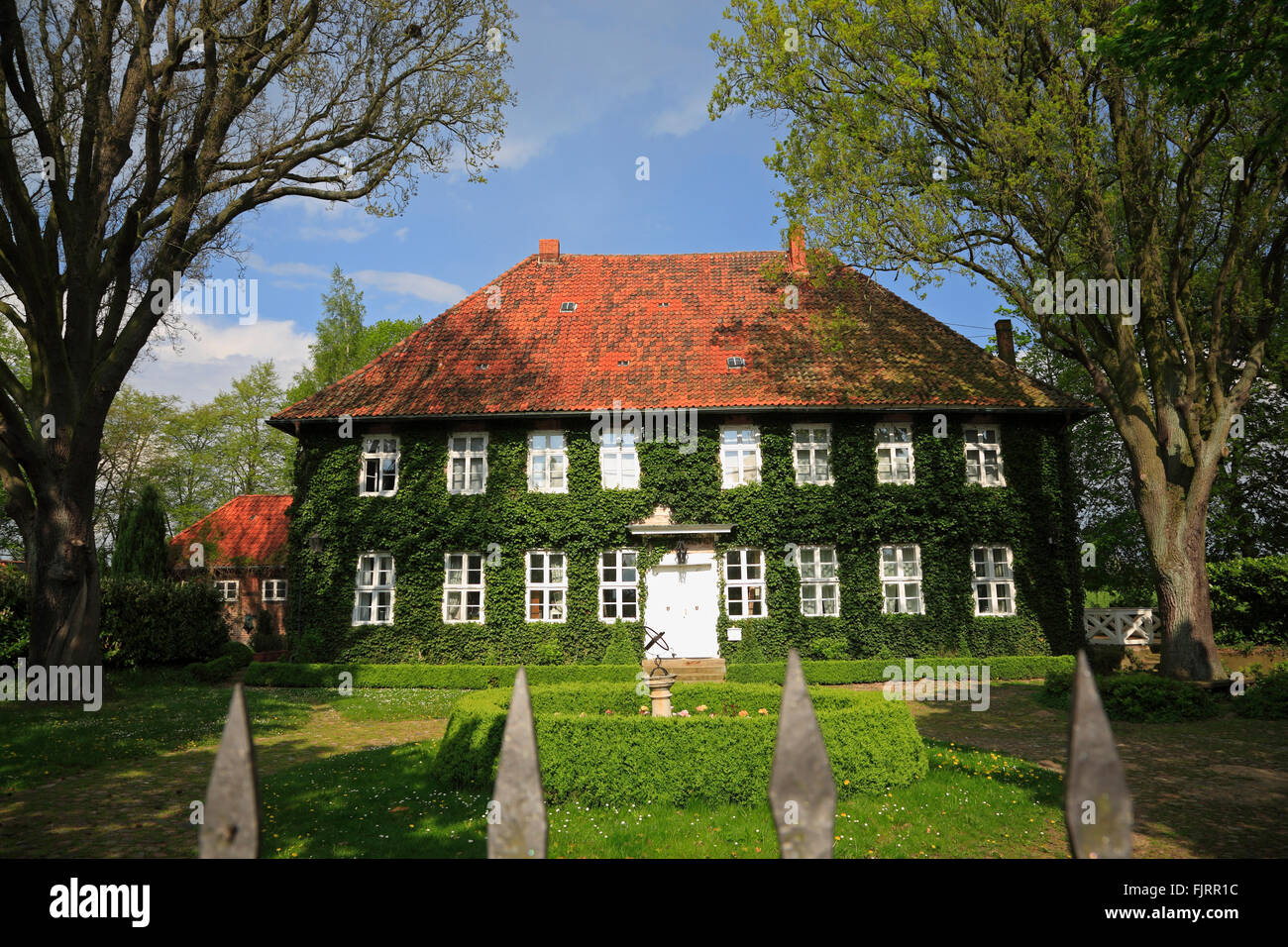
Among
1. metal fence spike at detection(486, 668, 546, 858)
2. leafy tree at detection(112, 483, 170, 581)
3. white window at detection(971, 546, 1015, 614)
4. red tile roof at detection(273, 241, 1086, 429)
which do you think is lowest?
white window at detection(971, 546, 1015, 614)

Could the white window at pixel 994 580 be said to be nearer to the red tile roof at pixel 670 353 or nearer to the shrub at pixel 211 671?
the red tile roof at pixel 670 353

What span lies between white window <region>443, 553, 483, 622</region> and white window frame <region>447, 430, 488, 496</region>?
187 cm

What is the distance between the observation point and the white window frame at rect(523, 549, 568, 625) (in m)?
20.8

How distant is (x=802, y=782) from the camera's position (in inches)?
66.8

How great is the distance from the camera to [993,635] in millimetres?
20719

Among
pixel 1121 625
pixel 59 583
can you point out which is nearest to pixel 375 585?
pixel 59 583

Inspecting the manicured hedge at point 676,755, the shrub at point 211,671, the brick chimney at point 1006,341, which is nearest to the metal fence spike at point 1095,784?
the manicured hedge at point 676,755

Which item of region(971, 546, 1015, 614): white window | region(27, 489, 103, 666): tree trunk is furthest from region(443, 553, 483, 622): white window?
region(971, 546, 1015, 614): white window

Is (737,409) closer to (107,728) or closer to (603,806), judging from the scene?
(603,806)

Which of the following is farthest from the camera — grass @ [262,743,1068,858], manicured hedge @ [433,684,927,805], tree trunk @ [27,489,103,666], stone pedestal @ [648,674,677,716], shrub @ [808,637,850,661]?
shrub @ [808,637,850,661]

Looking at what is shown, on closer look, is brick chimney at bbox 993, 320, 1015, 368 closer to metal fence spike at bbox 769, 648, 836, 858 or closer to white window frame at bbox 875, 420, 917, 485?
white window frame at bbox 875, 420, 917, 485

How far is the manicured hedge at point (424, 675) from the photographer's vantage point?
61.1 feet

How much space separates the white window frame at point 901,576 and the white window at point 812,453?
272cm

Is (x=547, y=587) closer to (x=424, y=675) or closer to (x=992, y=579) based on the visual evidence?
(x=424, y=675)
